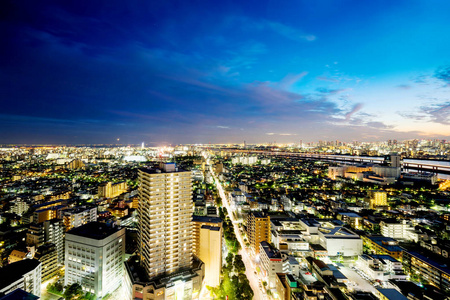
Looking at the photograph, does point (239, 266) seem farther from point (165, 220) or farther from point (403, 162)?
point (403, 162)

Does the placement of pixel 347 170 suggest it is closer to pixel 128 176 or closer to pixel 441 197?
pixel 441 197

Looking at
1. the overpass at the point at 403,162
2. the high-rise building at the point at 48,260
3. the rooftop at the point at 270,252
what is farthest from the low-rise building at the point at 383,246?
the overpass at the point at 403,162

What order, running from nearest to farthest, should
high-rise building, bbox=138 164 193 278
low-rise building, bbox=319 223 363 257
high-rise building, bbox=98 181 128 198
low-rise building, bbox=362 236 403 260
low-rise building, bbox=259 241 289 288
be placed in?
high-rise building, bbox=138 164 193 278 < low-rise building, bbox=259 241 289 288 < low-rise building, bbox=362 236 403 260 < low-rise building, bbox=319 223 363 257 < high-rise building, bbox=98 181 128 198

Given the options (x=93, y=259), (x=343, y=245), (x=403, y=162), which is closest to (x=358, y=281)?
(x=343, y=245)

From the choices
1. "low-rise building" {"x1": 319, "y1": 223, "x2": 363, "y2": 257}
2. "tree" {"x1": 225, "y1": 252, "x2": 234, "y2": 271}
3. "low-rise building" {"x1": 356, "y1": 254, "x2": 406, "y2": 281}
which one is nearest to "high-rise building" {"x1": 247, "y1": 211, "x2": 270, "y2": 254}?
"tree" {"x1": 225, "y1": 252, "x2": 234, "y2": 271}

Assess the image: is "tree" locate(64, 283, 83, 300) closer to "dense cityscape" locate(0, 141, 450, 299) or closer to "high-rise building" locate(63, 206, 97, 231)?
"dense cityscape" locate(0, 141, 450, 299)

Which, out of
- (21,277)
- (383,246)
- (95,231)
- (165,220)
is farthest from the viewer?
(383,246)
